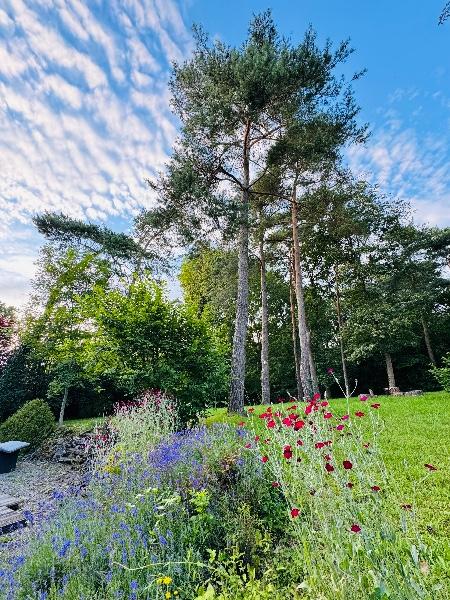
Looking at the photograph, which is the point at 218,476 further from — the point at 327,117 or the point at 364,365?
the point at 364,365

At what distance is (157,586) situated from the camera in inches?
71.7

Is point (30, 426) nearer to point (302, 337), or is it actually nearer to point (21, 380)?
point (21, 380)

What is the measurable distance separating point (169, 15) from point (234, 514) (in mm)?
8292

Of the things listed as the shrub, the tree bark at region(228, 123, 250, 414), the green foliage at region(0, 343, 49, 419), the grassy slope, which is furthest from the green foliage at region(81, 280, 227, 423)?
the green foliage at region(0, 343, 49, 419)

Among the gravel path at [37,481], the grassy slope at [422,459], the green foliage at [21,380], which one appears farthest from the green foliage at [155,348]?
the green foliage at [21,380]

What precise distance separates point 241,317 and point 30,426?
586 cm

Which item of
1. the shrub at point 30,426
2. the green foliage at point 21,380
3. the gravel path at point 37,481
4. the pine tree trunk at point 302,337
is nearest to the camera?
the gravel path at point 37,481

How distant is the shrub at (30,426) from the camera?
7.88 m

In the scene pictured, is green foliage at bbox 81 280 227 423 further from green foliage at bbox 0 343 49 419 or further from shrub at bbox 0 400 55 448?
green foliage at bbox 0 343 49 419

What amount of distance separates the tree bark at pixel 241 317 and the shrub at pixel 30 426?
458 centimetres

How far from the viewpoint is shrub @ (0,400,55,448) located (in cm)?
788

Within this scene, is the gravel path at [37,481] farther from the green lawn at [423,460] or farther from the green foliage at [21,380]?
the green foliage at [21,380]

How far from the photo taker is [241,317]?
9.42 metres

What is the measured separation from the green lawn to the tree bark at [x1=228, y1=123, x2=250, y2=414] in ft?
6.70
